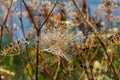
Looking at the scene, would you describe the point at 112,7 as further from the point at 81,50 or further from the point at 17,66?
the point at 17,66

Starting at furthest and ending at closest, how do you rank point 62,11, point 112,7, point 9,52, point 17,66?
point 17,66 < point 62,11 < point 112,7 < point 9,52

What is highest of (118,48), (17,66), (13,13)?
(13,13)

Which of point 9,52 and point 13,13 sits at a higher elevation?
point 13,13

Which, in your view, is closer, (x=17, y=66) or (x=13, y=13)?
(x=13, y=13)

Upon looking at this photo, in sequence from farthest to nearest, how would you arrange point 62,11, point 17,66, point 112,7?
1. point 17,66
2. point 62,11
3. point 112,7

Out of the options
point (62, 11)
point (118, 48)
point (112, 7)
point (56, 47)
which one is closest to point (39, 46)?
point (56, 47)

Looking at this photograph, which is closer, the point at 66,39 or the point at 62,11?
the point at 66,39

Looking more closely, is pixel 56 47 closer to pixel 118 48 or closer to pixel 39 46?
pixel 39 46

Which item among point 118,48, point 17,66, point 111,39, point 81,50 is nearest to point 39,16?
point 81,50

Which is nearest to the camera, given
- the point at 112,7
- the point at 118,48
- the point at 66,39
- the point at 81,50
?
the point at 66,39
